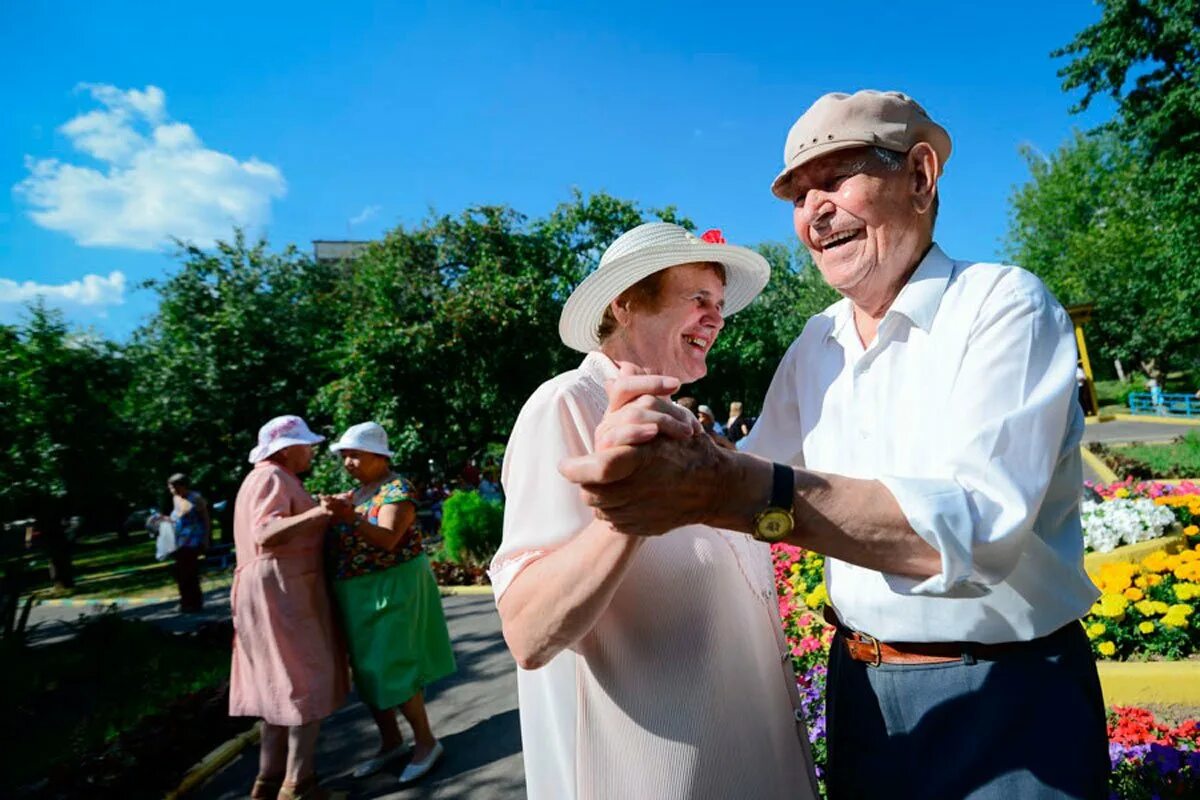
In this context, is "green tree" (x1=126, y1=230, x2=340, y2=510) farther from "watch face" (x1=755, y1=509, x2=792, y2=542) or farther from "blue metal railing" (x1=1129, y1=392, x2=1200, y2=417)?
"blue metal railing" (x1=1129, y1=392, x2=1200, y2=417)

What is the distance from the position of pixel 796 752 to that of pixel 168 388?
759 inches

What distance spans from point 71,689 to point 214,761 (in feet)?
10.5

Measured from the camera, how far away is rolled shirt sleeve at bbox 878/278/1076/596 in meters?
1.08

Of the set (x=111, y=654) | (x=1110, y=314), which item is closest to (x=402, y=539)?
(x=111, y=654)

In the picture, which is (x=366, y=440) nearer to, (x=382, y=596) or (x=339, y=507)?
(x=339, y=507)

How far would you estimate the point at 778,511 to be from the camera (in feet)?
3.72

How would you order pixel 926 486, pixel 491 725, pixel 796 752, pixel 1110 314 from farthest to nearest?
pixel 1110 314, pixel 491 725, pixel 796 752, pixel 926 486

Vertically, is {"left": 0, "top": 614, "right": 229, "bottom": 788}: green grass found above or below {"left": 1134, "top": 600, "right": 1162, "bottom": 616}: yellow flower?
above

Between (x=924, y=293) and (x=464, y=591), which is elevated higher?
(x=924, y=293)

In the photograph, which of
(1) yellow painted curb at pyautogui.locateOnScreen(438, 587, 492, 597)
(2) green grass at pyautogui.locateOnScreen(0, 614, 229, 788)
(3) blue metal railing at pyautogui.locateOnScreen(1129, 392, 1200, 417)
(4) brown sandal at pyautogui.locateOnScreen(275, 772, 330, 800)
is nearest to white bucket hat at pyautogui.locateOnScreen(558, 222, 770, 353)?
(2) green grass at pyautogui.locateOnScreen(0, 614, 229, 788)

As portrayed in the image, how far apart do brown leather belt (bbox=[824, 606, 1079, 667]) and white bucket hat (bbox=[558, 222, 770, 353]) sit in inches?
45.5

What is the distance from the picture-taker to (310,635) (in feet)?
13.1

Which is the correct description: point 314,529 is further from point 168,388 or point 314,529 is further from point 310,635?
point 168,388

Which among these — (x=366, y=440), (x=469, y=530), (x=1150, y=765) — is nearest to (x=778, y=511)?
(x=1150, y=765)
